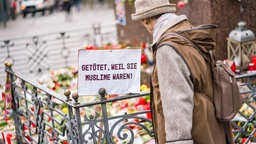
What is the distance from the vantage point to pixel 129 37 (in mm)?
10117

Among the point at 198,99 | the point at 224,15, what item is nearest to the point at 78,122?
the point at 198,99

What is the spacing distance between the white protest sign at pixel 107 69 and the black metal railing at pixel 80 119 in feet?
0.32


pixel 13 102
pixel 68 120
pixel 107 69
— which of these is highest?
pixel 107 69

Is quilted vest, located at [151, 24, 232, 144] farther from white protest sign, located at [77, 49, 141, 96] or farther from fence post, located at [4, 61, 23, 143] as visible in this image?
fence post, located at [4, 61, 23, 143]

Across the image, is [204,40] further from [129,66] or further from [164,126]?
[129,66]

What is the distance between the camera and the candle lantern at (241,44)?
259 inches

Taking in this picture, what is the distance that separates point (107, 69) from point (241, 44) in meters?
3.10

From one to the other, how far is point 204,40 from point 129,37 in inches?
270

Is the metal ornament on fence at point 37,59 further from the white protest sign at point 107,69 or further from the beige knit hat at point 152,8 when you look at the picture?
the beige knit hat at point 152,8

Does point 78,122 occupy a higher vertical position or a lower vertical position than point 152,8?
lower

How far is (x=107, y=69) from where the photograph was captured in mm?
4020

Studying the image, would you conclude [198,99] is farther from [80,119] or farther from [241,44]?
[241,44]

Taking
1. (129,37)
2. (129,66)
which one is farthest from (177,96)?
(129,37)

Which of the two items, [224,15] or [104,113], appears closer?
Answer: [104,113]
